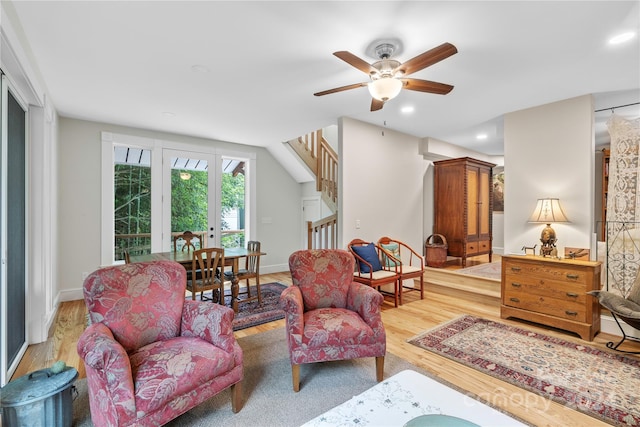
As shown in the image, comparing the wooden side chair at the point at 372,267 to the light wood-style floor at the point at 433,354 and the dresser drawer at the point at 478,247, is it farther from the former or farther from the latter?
the dresser drawer at the point at 478,247

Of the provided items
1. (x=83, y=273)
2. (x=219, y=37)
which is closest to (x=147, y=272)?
(x=219, y=37)

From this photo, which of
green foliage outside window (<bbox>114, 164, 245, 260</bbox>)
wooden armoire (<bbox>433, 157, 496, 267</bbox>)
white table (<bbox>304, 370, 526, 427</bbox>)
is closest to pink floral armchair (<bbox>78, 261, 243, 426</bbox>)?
white table (<bbox>304, 370, 526, 427</bbox>)

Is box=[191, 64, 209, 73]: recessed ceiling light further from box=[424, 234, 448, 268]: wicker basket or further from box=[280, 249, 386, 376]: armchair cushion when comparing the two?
box=[424, 234, 448, 268]: wicker basket

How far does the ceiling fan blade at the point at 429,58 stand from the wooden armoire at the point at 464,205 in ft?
12.0

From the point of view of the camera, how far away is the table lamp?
134 inches

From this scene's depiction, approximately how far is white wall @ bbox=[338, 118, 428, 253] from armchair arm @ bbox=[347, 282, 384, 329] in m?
1.63

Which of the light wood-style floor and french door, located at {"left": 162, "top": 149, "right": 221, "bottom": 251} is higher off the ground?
french door, located at {"left": 162, "top": 149, "right": 221, "bottom": 251}

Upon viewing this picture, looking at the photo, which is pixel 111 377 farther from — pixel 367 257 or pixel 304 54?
pixel 367 257

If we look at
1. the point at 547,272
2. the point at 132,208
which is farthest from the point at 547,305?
the point at 132,208

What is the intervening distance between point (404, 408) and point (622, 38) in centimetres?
304

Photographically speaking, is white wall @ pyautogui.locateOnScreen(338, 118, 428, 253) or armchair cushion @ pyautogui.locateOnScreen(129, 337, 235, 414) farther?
white wall @ pyautogui.locateOnScreen(338, 118, 428, 253)

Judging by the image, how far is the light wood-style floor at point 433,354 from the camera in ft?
6.40

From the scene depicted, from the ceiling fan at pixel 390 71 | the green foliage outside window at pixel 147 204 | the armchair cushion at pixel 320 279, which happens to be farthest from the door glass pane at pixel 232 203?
the ceiling fan at pixel 390 71

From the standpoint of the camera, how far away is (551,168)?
367cm
